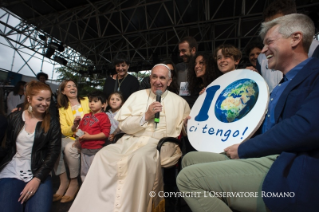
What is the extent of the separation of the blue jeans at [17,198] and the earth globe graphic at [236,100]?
70.7 inches

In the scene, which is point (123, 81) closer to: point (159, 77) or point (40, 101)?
point (159, 77)

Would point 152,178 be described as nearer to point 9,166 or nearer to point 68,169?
point 9,166

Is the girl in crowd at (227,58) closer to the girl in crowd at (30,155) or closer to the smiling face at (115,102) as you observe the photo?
the smiling face at (115,102)

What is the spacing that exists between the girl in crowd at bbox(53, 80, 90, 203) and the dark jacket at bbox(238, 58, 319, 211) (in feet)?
7.65

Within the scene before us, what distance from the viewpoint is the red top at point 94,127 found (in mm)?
2516

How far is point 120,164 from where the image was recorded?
164 centimetres

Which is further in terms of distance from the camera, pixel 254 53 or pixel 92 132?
pixel 254 53

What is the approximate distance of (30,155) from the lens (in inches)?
72.0

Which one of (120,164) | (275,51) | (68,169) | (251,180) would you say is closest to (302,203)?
(251,180)

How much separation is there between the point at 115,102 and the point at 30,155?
1.47 metres

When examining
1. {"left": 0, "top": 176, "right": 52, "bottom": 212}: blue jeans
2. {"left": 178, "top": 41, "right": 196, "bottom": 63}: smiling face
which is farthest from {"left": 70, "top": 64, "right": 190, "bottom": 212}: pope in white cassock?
{"left": 178, "top": 41, "right": 196, "bottom": 63}: smiling face

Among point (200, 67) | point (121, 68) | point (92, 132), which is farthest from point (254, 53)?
point (92, 132)

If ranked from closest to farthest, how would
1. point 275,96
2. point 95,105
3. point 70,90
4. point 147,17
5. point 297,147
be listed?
1. point 297,147
2. point 275,96
3. point 95,105
4. point 70,90
5. point 147,17

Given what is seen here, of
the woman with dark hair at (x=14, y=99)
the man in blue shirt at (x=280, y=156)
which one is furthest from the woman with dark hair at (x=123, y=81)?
the woman with dark hair at (x=14, y=99)
